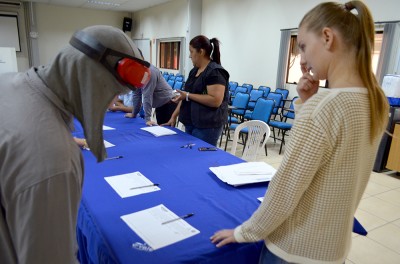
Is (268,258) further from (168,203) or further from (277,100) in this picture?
(277,100)

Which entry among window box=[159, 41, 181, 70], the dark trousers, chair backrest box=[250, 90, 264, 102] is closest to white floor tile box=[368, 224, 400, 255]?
the dark trousers

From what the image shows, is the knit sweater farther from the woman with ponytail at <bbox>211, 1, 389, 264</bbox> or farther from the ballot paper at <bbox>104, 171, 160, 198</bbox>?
the ballot paper at <bbox>104, 171, 160, 198</bbox>

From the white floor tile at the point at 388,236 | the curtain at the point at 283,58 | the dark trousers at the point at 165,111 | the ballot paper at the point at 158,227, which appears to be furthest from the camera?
the curtain at the point at 283,58

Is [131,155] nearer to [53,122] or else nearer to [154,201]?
[154,201]

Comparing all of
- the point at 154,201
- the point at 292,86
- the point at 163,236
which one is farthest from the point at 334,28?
the point at 292,86

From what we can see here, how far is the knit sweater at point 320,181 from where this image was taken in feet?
2.33

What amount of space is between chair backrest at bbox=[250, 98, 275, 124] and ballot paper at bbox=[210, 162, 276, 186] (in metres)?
2.75

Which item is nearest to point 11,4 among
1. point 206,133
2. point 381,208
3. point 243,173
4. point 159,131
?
point 159,131

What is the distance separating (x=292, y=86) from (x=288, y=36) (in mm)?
1011

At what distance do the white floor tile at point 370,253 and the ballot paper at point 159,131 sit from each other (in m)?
1.63

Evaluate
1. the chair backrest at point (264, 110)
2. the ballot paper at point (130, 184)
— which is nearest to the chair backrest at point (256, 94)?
the chair backrest at point (264, 110)

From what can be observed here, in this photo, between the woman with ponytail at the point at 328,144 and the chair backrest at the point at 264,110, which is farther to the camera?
the chair backrest at the point at 264,110

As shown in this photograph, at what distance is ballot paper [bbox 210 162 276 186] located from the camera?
4.78 ft

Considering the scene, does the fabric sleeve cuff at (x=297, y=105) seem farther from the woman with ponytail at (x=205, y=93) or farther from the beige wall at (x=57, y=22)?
the beige wall at (x=57, y=22)
